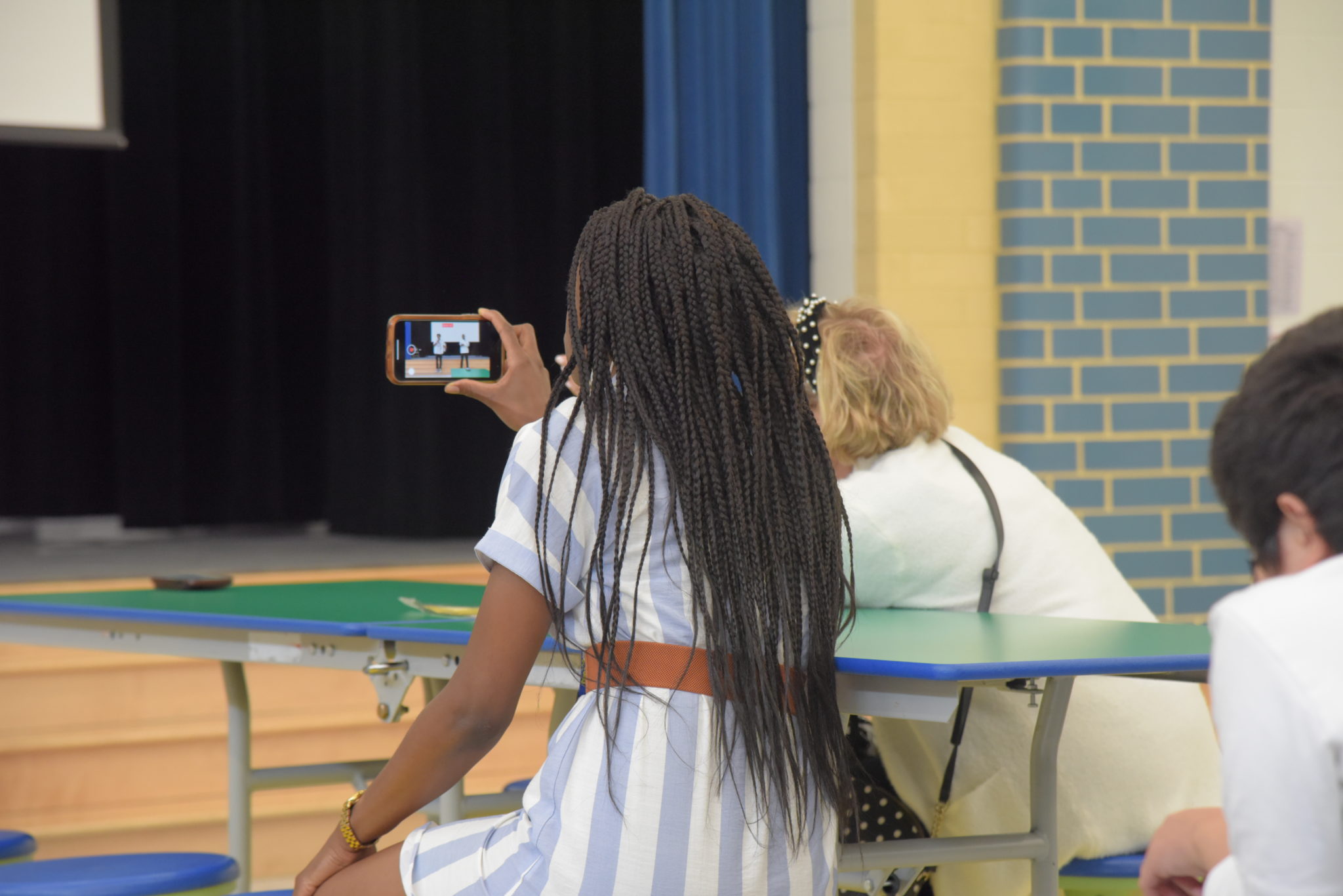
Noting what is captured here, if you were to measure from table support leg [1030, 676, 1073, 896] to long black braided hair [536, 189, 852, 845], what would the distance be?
0.44m

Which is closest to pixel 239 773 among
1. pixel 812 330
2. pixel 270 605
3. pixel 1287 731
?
pixel 270 605

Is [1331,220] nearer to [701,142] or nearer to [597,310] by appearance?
[701,142]

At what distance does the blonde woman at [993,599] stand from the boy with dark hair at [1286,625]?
1040 mm

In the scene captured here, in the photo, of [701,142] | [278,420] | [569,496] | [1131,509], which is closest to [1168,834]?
[569,496]

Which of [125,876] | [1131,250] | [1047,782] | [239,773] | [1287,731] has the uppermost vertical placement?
[1131,250]

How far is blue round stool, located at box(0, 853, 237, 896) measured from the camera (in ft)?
5.40

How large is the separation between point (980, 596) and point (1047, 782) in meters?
0.31

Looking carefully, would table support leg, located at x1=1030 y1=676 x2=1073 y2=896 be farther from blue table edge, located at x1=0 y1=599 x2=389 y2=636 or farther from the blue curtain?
the blue curtain

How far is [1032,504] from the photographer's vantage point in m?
1.92

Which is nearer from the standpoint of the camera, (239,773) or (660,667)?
(660,667)

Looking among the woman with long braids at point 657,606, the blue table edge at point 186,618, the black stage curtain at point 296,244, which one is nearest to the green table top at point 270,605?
the blue table edge at point 186,618

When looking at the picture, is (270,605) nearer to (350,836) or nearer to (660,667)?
(350,836)

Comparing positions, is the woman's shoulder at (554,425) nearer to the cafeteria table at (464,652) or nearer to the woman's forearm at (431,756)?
the woman's forearm at (431,756)

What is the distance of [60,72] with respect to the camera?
3727 mm
